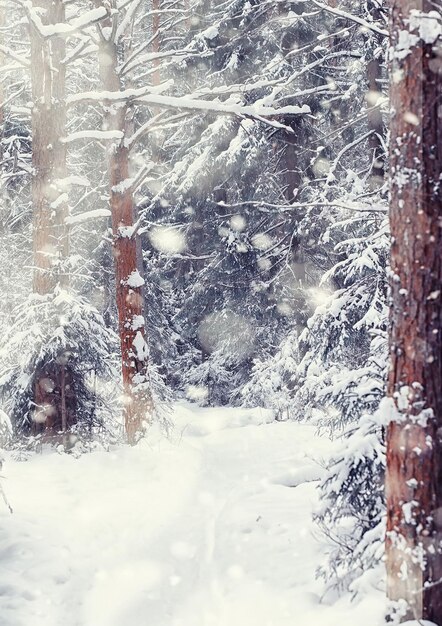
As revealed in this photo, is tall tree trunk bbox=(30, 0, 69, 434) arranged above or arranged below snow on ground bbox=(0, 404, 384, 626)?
above

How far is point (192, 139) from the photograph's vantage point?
1928 cm

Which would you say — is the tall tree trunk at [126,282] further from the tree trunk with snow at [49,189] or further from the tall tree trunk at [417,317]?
the tall tree trunk at [417,317]

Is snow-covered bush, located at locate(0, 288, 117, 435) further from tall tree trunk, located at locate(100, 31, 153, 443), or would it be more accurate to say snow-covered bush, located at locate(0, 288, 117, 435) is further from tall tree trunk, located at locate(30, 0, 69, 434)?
tall tree trunk, located at locate(100, 31, 153, 443)

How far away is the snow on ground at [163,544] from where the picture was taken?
5207 millimetres

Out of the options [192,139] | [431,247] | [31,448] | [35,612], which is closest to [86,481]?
[31,448]

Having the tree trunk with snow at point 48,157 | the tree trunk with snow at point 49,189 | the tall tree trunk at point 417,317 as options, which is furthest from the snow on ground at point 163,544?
the tree trunk with snow at point 48,157

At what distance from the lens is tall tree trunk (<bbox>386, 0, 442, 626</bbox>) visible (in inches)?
154

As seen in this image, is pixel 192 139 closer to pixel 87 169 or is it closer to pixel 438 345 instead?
pixel 87 169

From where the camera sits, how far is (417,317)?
3.95 metres

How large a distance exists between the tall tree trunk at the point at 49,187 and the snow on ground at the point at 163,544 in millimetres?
1081

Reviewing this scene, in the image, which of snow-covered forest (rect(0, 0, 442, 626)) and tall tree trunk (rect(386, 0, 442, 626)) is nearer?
tall tree trunk (rect(386, 0, 442, 626))

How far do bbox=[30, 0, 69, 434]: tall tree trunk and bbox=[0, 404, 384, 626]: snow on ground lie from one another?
1081 millimetres

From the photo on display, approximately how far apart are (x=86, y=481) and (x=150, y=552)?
2.36 meters

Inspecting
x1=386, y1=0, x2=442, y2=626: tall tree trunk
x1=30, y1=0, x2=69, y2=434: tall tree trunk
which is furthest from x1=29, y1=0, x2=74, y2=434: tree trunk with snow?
x1=386, y1=0, x2=442, y2=626: tall tree trunk
